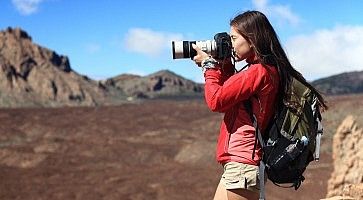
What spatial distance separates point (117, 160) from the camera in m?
30.4

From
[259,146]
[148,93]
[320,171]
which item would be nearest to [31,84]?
[148,93]

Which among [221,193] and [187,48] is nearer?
[221,193]

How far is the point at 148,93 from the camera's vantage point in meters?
111

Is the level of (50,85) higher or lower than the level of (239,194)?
higher

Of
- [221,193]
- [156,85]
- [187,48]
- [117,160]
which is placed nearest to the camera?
[221,193]

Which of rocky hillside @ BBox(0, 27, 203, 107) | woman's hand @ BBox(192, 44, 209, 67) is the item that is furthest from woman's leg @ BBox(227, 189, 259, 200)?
rocky hillside @ BBox(0, 27, 203, 107)

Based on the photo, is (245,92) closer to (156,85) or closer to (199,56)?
(199,56)

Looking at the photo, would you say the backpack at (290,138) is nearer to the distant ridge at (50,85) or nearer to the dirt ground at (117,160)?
the dirt ground at (117,160)

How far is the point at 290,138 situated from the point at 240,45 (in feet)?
1.85

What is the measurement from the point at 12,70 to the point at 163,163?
210 ft

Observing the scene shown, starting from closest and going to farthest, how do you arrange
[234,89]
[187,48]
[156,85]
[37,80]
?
[234,89], [187,48], [37,80], [156,85]

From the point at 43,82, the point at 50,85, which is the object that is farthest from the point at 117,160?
the point at 43,82

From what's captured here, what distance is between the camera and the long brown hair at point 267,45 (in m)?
A: 3.07

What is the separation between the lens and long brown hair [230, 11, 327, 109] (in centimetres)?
307
